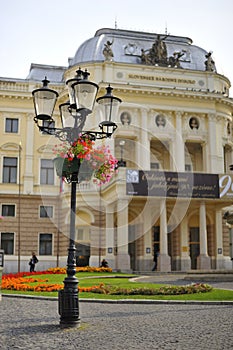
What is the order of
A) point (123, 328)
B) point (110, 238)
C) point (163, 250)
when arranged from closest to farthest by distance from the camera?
point (123, 328) < point (163, 250) < point (110, 238)

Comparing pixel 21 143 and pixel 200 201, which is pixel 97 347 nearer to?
pixel 200 201

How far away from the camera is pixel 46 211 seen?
40.2 meters

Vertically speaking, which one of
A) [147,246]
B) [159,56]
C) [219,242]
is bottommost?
[147,246]

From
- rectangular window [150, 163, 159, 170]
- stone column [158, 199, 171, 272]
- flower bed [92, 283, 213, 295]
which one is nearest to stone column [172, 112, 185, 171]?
rectangular window [150, 163, 159, 170]

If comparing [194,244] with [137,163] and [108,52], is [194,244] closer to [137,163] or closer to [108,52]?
[137,163]

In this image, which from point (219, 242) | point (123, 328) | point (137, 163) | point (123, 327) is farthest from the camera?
point (137, 163)

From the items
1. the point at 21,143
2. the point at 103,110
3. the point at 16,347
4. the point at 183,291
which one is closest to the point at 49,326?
the point at 16,347

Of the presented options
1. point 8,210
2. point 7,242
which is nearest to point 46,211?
point 8,210

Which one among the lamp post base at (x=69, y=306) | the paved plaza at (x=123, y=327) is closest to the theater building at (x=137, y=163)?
the paved plaza at (x=123, y=327)

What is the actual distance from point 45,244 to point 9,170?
22.9 feet

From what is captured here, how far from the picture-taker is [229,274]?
81.0 feet

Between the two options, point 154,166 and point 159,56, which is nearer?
point 154,166

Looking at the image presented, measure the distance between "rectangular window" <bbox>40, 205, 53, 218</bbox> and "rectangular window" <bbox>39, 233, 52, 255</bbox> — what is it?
5.22 ft

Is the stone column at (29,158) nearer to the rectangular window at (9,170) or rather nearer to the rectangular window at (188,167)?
the rectangular window at (9,170)
